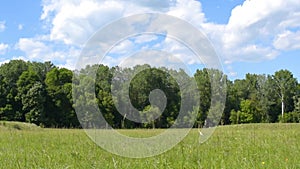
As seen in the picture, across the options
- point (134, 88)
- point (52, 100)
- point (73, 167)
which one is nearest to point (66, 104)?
point (52, 100)

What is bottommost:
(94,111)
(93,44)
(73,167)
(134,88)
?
(73,167)

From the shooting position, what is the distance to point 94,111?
7.56 meters

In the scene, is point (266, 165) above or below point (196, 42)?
below

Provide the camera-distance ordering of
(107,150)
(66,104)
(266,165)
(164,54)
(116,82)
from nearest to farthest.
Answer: (266,165) → (107,150) → (164,54) → (116,82) → (66,104)

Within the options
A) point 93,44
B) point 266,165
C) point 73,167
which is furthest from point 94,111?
point 266,165

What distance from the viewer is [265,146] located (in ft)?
23.4

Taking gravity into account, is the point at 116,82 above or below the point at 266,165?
above

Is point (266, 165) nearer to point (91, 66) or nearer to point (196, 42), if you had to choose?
point (196, 42)

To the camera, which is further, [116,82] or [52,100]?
[52,100]

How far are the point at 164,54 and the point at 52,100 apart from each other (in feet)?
169

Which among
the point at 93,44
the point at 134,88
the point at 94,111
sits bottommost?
the point at 94,111

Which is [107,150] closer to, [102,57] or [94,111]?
[94,111]

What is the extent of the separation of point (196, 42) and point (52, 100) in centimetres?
5181

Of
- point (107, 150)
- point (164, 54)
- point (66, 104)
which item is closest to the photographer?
point (107, 150)
